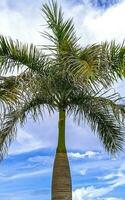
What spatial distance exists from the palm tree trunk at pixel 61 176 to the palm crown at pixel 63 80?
6.4 inches

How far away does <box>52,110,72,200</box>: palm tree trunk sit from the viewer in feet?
48.7

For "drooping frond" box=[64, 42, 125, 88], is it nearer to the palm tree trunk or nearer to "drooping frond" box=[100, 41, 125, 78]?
"drooping frond" box=[100, 41, 125, 78]

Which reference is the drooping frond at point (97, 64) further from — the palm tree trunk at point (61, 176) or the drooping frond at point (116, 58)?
the palm tree trunk at point (61, 176)

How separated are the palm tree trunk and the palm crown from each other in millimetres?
162

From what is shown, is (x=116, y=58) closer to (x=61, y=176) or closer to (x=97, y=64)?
(x=97, y=64)

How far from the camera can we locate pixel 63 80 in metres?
15.3

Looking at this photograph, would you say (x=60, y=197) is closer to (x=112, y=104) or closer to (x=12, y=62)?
(x=112, y=104)

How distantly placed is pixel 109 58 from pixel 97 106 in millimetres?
1834

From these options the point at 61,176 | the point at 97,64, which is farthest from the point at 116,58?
the point at 61,176

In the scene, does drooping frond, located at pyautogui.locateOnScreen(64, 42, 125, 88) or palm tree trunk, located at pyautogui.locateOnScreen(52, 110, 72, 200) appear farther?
palm tree trunk, located at pyautogui.locateOnScreen(52, 110, 72, 200)

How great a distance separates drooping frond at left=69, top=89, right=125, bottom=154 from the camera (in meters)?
15.5

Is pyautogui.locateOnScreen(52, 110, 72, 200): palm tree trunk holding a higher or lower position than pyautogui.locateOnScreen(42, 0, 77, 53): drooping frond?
lower

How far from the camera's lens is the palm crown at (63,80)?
14.5 metres

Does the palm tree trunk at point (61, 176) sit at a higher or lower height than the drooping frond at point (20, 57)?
lower
